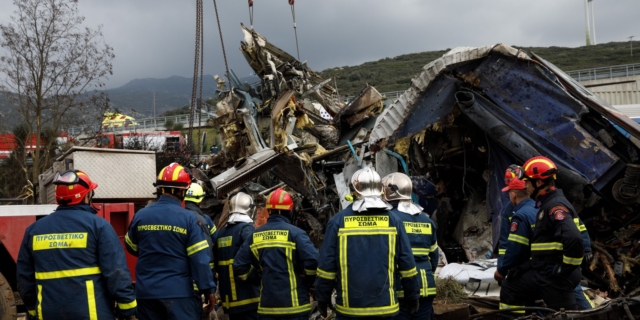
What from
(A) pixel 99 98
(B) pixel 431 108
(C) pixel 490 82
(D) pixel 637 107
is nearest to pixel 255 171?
(B) pixel 431 108

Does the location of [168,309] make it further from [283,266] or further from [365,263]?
[365,263]

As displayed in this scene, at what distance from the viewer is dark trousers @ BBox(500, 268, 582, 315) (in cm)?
495

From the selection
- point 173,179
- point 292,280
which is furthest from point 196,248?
point 292,280

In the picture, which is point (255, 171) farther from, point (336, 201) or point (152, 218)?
point (152, 218)

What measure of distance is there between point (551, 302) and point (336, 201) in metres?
5.74

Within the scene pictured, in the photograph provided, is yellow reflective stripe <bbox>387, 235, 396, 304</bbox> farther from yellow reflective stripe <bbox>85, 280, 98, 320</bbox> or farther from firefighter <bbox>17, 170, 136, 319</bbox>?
yellow reflective stripe <bbox>85, 280, 98, 320</bbox>

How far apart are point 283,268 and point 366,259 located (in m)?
0.89

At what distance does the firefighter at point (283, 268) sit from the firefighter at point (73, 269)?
120 cm

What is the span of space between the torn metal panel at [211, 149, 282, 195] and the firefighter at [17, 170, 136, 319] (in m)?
5.74

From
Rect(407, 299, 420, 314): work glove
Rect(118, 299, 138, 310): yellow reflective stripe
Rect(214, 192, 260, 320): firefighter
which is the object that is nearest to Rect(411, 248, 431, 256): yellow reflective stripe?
Rect(407, 299, 420, 314): work glove

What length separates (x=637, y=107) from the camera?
14820mm

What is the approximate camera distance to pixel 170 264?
15.6 feet

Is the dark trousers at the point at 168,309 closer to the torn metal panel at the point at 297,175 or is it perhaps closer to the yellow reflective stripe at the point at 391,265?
the yellow reflective stripe at the point at 391,265

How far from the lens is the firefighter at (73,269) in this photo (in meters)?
→ 4.10
